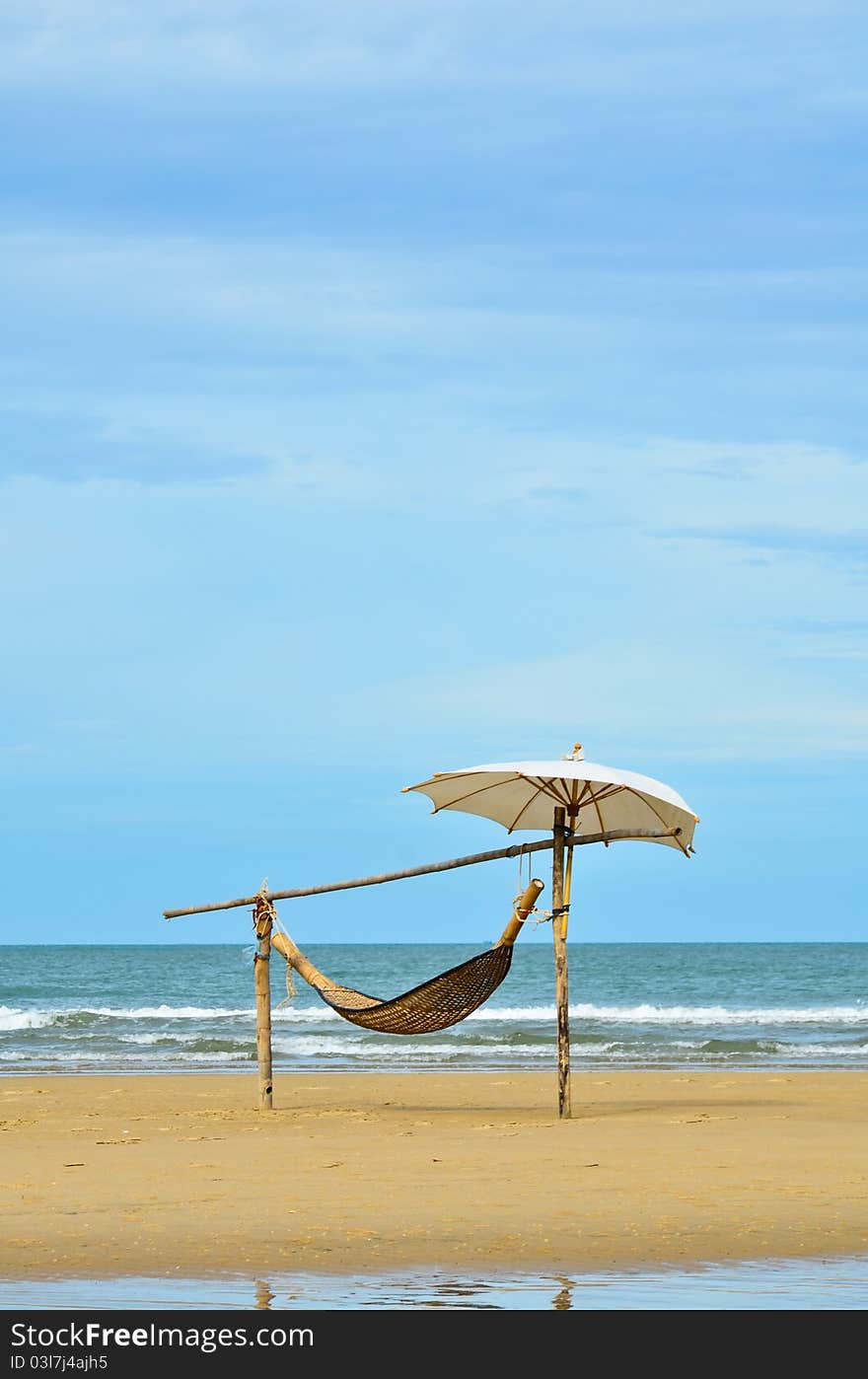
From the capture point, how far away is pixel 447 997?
1218 centimetres

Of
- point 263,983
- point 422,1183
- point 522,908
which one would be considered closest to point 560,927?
point 522,908

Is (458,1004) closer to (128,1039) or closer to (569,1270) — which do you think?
(569,1270)

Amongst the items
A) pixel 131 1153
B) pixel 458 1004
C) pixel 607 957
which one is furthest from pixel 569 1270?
pixel 607 957

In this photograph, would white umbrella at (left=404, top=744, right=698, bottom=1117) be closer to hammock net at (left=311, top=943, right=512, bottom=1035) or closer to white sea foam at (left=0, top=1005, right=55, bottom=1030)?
hammock net at (left=311, top=943, right=512, bottom=1035)

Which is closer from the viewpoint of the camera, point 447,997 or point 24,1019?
point 447,997

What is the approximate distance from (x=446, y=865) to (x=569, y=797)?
1135 millimetres

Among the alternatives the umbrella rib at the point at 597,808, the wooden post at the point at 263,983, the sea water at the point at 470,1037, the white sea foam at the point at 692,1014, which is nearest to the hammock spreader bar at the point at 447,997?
the umbrella rib at the point at 597,808

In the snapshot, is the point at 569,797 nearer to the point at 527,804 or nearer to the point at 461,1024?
the point at 527,804

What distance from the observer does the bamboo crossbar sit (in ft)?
39.4

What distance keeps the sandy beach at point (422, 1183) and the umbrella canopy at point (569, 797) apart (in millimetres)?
2392

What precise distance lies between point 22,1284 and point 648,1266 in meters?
2.61

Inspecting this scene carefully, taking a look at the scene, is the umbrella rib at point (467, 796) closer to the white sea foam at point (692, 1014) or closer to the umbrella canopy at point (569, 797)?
the umbrella canopy at point (569, 797)

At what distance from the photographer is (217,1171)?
31.3ft

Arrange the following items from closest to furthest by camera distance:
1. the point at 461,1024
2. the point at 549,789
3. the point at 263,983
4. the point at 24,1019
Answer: the point at 549,789
the point at 263,983
the point at 461,1024
the point at 24,1019
